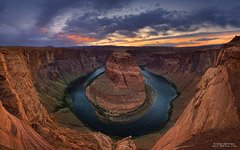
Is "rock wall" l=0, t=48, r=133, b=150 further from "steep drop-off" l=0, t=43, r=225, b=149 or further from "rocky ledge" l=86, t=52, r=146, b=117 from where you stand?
"rocky ledge" l=86, t=52, r=146, b=117

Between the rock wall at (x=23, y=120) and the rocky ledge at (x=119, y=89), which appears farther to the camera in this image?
the rocky ledge at (x=119, y=89)

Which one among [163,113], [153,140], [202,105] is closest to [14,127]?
[202,105]

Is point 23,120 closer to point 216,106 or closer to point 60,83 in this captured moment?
point 216,106

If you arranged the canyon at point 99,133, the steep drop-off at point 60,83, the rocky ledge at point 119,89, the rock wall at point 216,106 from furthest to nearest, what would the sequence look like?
the rocky ledge at point 119,89 → the steep drop-off at point 60,83 → the canyon at point 99,133 → the rock wall at point 216,106

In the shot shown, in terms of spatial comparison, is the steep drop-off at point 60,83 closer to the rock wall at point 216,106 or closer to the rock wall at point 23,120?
the rock wall at point 23,120

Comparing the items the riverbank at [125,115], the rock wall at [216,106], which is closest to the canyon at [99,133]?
the rock wall at [216,106]

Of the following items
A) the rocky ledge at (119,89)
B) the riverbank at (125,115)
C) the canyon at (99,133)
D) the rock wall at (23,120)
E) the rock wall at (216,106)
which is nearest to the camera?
the rock wall at (216,106)

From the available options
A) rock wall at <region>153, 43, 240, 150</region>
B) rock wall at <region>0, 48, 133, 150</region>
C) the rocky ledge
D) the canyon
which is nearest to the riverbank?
the rocky ledge

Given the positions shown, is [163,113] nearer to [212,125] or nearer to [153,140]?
[153,140]

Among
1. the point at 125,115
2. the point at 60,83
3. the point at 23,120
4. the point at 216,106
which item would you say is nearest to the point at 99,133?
the point at 125,115
